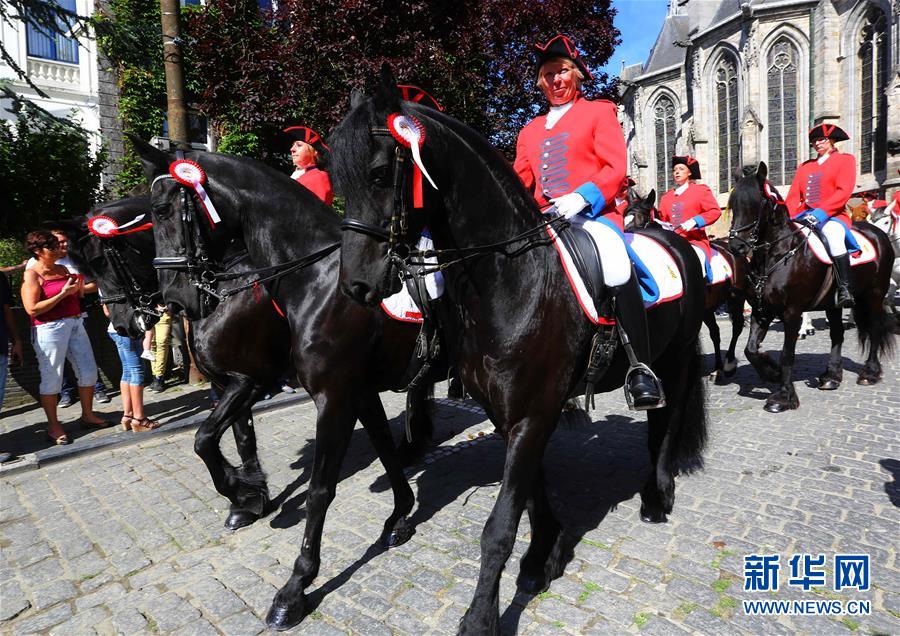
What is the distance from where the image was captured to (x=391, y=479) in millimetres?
3748

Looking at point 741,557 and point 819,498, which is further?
point 819,498

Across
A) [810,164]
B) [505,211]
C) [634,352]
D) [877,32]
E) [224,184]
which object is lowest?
[634,352]

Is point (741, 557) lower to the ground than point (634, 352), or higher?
lower

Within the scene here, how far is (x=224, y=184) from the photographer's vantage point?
3.58 m

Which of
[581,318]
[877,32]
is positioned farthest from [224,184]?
[877,32]

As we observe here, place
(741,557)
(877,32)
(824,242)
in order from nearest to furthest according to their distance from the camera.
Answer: (741,557) → (824,242) → (877,32)

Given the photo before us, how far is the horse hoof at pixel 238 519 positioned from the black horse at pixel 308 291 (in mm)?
1136

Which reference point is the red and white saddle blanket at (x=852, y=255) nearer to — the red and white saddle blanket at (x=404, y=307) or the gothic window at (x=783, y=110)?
the red and white saddle blanket at (x=404, y=307)

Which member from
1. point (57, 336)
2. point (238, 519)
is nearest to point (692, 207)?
point (238, 519)

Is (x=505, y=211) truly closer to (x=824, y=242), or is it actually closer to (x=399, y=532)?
(x=399, y=532)

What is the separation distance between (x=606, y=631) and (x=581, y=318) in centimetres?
155

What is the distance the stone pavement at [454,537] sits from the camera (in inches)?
111

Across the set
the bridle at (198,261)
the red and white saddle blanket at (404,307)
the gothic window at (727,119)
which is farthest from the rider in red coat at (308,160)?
the gothic window at (727,119)

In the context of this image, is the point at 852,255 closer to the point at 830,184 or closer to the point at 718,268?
the point at 830,184
